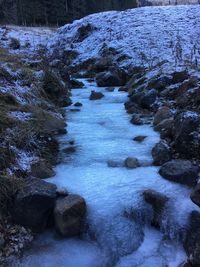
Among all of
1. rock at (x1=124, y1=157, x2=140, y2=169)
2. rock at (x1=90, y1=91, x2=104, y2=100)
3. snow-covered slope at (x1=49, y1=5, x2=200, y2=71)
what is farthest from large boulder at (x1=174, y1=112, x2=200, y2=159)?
snow-covered slope at (x1=49, y1=5, x2=200, y2=71)

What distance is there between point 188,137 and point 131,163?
0.96m

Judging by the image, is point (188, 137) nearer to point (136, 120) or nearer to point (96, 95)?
point (136, 120)

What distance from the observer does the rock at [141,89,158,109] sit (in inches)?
361

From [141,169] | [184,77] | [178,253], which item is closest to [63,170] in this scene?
[141,169]

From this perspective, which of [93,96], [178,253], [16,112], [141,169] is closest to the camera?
[178,253]

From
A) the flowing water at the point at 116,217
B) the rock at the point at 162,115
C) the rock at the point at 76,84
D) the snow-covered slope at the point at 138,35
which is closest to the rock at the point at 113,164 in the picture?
the flowing water at the point at 116,217

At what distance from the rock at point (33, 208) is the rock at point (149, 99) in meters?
4.78

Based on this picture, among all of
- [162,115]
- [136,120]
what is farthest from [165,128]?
[136,120]

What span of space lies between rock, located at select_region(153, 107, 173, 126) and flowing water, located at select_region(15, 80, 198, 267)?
1.17 metres

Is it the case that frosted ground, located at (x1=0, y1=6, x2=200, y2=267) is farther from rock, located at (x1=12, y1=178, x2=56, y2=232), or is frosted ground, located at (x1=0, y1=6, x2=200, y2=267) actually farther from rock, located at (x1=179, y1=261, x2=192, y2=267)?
rock, located at (x1=12, y1=178, x2=56, y2=232)

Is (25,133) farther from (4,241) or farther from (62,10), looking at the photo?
(62,10)

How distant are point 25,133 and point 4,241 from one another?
2.12 meters

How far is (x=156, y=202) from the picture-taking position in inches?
201

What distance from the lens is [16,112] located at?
7055mm
